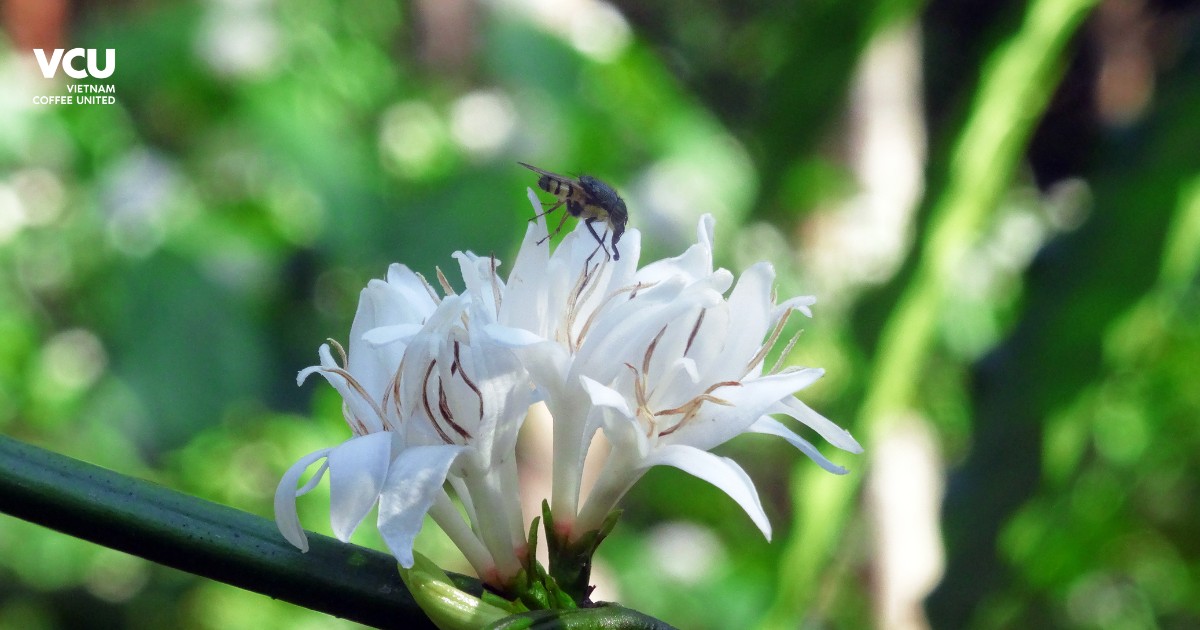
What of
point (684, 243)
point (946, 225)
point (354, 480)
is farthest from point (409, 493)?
point (684, 243)

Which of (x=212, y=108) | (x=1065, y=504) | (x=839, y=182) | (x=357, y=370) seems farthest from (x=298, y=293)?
(x=357, y=370)

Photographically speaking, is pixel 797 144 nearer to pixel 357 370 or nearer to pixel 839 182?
pixel 839 182

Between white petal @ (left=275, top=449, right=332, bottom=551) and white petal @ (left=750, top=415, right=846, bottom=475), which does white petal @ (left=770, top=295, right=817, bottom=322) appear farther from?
white petal @ (left=275, top=449, right=332, bottom=551)

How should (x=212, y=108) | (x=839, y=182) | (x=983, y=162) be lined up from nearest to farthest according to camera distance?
(x=983, y=162), (x=839, y=182), (x=212, y=108)

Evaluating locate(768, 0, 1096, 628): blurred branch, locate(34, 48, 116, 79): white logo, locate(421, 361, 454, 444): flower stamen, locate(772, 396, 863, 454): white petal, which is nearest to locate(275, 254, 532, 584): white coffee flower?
locate(421, 361, 454, 444): flower stamen

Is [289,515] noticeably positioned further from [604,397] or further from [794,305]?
[794,305]
